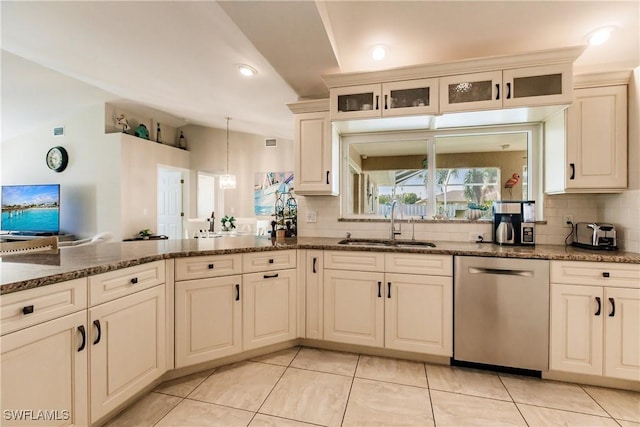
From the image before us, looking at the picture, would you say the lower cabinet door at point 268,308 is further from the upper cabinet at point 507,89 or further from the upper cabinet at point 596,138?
the upper cabinet at point 596,138

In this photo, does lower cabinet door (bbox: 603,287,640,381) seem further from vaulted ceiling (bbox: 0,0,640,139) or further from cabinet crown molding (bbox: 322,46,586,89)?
vaulted ceiling (bbox: 0,0,640,139)

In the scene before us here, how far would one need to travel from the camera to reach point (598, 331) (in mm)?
1843

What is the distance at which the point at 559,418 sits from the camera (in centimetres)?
160

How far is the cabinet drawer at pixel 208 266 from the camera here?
1969mm

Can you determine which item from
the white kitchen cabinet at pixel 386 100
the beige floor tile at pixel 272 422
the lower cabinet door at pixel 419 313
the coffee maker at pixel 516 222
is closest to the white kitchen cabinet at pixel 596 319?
the coffee maker at pixel 516 222

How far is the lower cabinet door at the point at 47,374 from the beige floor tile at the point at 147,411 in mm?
241

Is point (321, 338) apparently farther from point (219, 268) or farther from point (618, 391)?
point (618, 391)

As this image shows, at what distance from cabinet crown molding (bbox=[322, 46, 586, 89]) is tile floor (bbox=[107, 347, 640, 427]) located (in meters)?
2.24

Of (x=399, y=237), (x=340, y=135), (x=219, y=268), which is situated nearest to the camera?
(x=219, y=268)

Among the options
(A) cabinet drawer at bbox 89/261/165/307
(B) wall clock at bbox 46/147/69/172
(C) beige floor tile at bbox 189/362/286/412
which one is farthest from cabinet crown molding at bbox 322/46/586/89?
(B) wall clock at bbox 46/147/69/172

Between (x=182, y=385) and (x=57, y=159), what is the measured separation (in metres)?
6.17

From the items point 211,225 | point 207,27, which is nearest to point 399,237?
point 207,27

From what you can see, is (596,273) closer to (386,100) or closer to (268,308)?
(386,100)

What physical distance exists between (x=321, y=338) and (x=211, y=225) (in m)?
4.99
